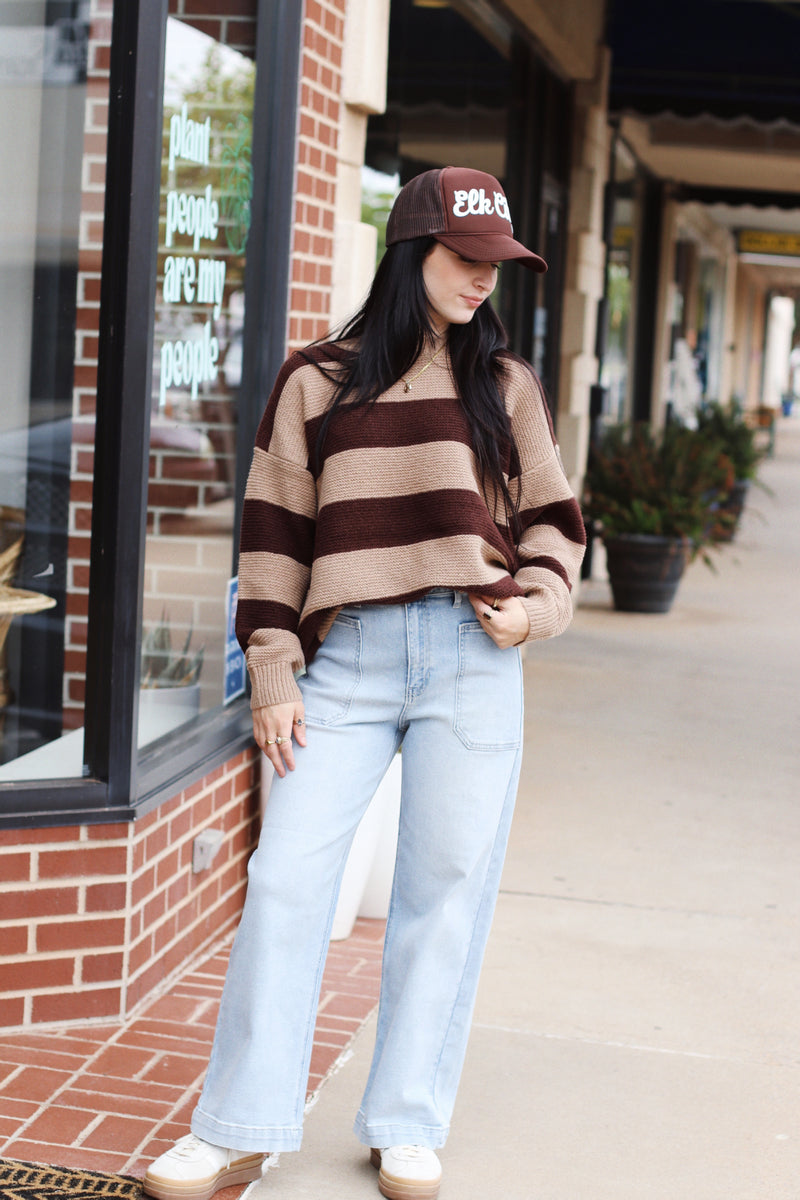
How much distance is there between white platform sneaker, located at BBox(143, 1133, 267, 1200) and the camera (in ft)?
9.38

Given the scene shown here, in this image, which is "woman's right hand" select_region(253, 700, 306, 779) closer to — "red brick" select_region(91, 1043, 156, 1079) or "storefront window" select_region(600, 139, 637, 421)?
"red brick" select_region(91, 1043, 156, 1079)

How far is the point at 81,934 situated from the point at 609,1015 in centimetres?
141

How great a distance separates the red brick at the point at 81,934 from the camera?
3.67 m

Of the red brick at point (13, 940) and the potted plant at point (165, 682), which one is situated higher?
the potted plant at point (165, 682)

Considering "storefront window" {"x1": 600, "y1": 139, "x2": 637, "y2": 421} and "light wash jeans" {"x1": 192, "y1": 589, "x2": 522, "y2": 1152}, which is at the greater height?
"storefront window" {"x1": 600, "y1": 139, "x2": 637, "y2": 421}

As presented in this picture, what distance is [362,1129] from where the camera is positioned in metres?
2.99

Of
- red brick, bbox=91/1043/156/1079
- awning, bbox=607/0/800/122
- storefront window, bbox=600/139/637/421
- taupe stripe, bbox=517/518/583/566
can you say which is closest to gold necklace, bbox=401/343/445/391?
taupe stripe, bbox=517/518/583/566

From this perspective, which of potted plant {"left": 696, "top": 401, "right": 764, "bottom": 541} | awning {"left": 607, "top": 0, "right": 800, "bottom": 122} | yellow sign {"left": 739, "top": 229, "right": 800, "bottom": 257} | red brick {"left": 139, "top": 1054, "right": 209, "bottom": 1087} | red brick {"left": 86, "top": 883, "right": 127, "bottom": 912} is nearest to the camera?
red brick {"left": 139, "top": 1054, "right": 209, "bottom": 1087}

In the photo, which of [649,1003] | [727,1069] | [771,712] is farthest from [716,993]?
[771,712]

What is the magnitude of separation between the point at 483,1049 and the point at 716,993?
0.79 metres

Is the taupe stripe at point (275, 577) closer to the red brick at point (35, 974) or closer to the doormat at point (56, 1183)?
the doormat at point (56, 1183)

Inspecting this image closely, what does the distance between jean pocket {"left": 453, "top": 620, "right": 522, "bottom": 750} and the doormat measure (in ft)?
3.60

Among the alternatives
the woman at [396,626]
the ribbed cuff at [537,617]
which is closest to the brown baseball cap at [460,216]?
the woman at [396,626]

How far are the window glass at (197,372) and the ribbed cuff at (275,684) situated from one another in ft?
3.97
